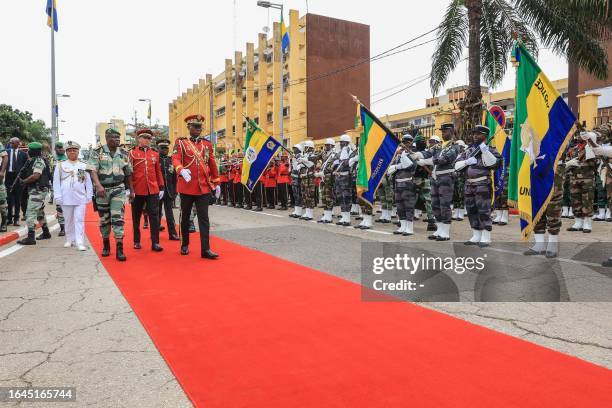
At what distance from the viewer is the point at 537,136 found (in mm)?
6312

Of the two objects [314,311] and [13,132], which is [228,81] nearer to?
[13,132]

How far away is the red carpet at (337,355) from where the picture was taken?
2.94 metres

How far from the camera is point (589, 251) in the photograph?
312 inches

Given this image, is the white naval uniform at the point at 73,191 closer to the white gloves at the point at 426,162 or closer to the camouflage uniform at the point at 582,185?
the white gloves at the point at 426,162

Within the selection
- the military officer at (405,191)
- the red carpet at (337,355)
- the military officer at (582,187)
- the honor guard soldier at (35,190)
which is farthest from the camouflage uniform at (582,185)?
the honor guard soldier at (35,190)

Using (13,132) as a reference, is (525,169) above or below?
below

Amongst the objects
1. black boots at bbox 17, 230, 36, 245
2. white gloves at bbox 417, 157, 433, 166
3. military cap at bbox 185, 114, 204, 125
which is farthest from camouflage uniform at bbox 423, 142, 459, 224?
black boots at bbox 17, 230, 36, 245

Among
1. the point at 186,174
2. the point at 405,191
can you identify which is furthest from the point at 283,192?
the point at 186,174

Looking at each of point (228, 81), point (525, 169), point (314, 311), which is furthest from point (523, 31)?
point (228, 81)

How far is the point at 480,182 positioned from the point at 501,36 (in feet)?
32.2

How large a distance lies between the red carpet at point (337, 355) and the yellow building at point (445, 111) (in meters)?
11.2

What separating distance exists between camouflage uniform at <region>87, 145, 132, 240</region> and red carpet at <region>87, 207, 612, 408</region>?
2.30 meters

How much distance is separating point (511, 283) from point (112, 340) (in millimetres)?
4350

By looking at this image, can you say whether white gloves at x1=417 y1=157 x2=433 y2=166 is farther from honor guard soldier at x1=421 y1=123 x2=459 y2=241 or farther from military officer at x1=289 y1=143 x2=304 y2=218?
military officer at x1=289 y1=143 x2=304 y2=218
